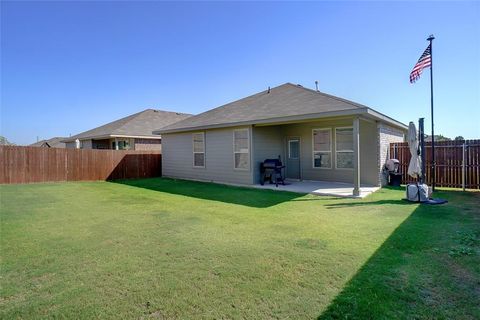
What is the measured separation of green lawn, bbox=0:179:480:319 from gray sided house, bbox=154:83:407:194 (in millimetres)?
3986

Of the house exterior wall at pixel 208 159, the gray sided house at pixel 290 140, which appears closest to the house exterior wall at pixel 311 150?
the gray sided house at pixel 290 140

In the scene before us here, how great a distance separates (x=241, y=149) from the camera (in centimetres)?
1095

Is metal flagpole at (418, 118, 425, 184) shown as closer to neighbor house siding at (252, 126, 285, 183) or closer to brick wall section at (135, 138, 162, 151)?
neighbor house siding at (252, 126, 285, 183)

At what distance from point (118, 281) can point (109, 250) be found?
43.9 inches

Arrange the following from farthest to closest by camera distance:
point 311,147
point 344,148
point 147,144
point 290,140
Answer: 1. point 147,144
2. point 290,140
3. point 311,147
4. point 344,148

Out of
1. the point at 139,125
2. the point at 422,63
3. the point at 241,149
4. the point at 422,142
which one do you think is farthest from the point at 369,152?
the point at 139,125

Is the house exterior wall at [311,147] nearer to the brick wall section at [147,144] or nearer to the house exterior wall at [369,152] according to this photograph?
the house exterior wall at [369,152]

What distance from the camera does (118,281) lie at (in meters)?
2.88

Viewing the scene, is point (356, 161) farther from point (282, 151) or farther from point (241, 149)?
point (241, 149)

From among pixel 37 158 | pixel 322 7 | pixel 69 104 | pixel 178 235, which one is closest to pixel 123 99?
pixel 69 104

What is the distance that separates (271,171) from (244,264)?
7.70 meters

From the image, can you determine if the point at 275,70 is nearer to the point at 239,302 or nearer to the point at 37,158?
the point at 37,158

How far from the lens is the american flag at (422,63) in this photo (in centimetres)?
875

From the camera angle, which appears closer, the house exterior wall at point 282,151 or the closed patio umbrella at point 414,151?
the closed patio umbrella at point 414,151
